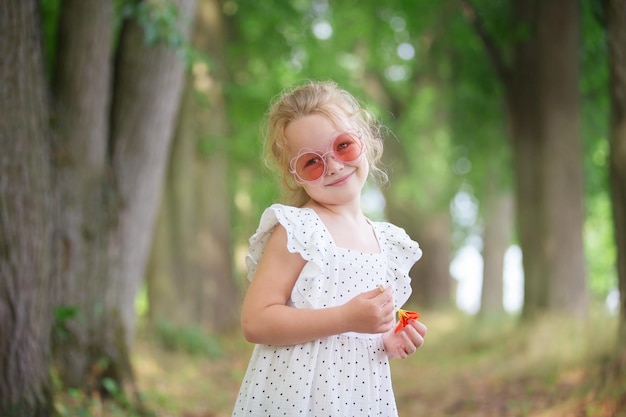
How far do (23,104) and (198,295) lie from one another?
348 inches

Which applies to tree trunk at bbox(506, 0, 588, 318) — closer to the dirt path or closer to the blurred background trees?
the blurred background trees

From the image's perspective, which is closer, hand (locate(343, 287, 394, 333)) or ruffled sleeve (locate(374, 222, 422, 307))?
hand (locate(343, 287, 394, 333))

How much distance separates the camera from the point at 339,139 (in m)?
2.88

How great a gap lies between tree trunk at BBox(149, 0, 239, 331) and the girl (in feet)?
31.9

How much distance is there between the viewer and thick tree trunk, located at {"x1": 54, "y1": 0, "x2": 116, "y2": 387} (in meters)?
6.04

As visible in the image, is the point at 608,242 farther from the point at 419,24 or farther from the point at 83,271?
the point at 83,271

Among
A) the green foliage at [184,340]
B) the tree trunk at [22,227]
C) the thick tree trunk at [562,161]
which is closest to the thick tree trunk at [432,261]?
the thick tree trunk at [562,161]

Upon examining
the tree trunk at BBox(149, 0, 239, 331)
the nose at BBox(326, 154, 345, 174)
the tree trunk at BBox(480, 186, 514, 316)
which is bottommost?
the nose at BBox(326, 154, 345, 174)

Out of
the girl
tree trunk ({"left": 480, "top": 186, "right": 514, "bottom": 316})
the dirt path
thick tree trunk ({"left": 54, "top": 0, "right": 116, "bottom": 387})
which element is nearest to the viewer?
the girl

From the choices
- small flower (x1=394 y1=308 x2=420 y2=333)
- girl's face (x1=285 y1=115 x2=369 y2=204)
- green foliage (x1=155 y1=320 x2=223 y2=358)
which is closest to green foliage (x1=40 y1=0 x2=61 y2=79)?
girl's face (x1=285 y1=115 x2=369 y2=204)

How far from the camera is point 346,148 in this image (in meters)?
2.88

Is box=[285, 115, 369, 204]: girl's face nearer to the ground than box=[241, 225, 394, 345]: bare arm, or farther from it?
farther from it

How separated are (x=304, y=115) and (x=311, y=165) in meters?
0.17

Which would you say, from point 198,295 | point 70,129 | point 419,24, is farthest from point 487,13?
point 70,129
